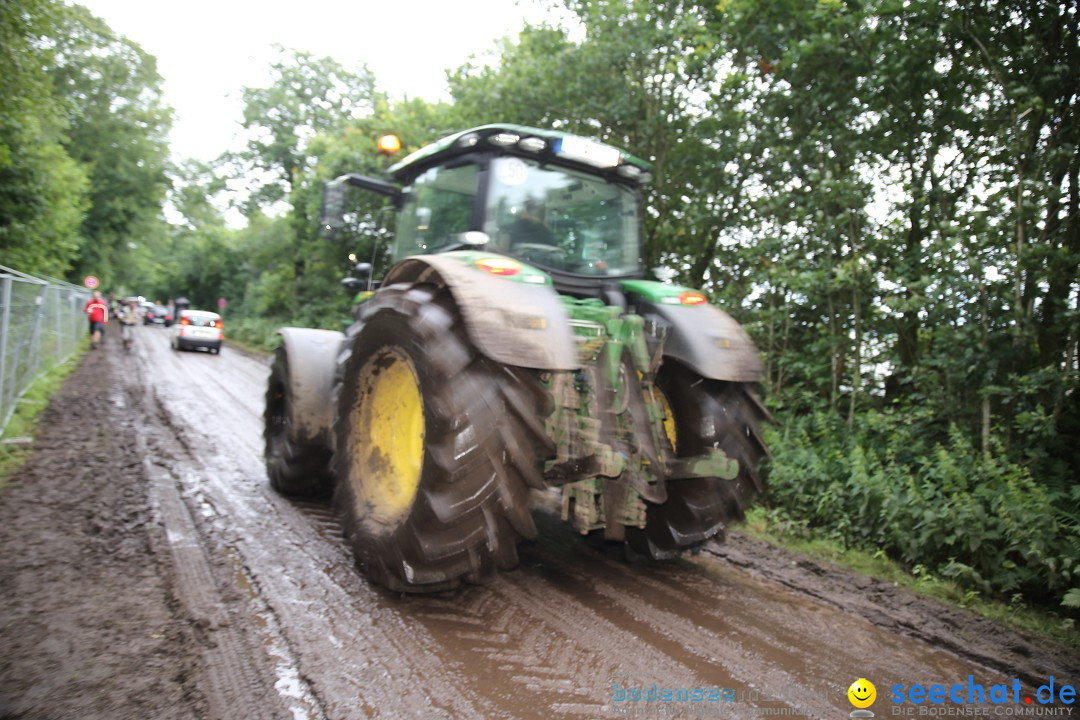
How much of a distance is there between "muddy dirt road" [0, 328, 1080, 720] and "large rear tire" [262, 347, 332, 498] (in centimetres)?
30

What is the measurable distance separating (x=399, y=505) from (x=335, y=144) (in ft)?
58.5

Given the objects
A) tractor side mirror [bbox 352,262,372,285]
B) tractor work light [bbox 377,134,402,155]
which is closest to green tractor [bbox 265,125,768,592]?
tractor work light [bbox 377,134,402,155]

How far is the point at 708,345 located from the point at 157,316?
141 ft

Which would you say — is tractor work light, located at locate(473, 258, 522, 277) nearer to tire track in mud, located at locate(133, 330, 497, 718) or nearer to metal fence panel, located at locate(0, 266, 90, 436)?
tire track in mud, located at locate(133, 330, 497, 718)

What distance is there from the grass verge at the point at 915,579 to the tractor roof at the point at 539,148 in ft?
10.4

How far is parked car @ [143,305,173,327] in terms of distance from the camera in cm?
3930

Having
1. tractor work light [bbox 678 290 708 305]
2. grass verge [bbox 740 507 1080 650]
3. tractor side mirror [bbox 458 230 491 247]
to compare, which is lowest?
grass verge [bbox 740 507 1080 650]

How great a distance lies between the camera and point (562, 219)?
4.48 m

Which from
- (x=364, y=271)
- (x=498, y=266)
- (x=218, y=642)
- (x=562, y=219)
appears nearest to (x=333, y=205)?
(x=364, y=271)

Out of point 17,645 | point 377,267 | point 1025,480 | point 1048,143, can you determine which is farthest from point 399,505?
point 1048,143

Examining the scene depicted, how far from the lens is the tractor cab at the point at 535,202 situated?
13.8 feet

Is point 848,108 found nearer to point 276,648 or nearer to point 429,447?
point 429,447

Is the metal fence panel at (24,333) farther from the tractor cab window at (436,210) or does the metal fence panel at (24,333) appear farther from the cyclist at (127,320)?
the cyclist at (127,320)

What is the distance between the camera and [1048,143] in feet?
18.0
